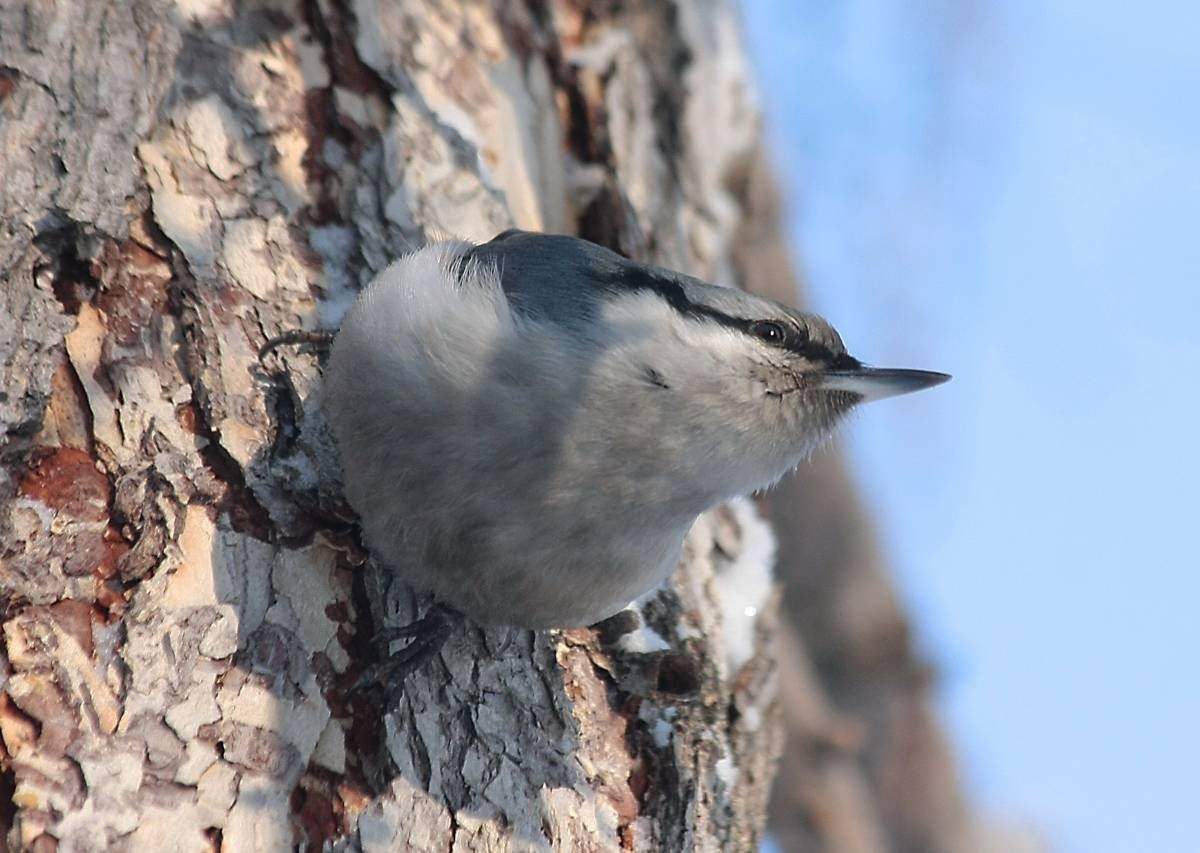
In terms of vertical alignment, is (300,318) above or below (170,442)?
above

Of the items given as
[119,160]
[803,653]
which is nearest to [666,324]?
[119,160]

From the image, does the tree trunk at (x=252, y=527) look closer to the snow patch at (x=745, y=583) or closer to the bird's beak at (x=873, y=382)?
the snow patch at (x=745, y=583)

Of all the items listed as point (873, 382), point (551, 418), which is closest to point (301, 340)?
point (551, 418)

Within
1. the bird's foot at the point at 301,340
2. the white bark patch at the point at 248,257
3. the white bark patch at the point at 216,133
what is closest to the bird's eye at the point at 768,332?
the bird's foot at the point at 301,340

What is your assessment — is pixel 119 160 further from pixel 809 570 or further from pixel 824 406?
pixel 809 570

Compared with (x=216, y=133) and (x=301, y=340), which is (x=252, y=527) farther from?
(x=216, y=133)
